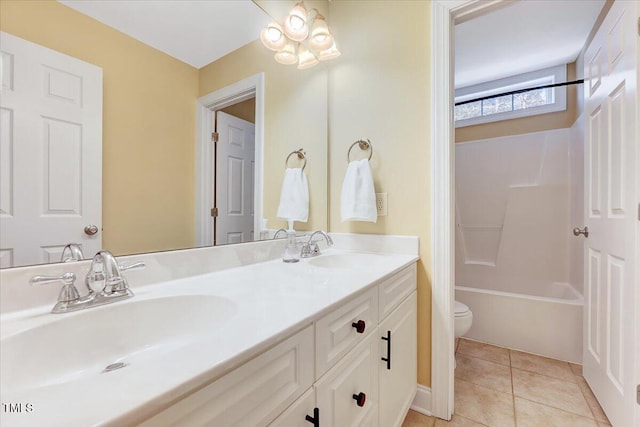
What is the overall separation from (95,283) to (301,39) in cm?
143

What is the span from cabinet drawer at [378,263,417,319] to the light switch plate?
0.33 m

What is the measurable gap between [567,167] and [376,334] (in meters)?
2.47

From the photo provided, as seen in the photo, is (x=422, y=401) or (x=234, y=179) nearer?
(x=234, y=179)

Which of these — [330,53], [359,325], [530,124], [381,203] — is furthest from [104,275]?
[530,124]

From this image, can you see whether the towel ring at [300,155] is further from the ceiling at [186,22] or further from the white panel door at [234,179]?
the ceiling at [186,22]

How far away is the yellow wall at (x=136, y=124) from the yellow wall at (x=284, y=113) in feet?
0.51

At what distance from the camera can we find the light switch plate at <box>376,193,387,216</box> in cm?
152

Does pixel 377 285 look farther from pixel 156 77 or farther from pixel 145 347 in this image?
pixel 156 77

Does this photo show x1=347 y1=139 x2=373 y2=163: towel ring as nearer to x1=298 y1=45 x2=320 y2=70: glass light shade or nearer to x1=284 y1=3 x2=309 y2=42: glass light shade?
x1=298 y1=45 x2=320 y2=70: glass light shade

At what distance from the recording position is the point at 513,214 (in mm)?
2533

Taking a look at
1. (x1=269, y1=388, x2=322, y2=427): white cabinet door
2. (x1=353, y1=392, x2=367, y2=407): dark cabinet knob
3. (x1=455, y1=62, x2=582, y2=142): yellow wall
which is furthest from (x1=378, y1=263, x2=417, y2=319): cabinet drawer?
(x1=455, y1=62, x2=582, y2=142): yellow wall

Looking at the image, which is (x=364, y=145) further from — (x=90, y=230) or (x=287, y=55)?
(x=90, y=230)

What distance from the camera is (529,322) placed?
1.89 metres

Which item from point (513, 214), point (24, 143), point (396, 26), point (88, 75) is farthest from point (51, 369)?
point (513, 214)
